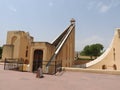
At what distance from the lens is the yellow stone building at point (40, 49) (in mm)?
14711

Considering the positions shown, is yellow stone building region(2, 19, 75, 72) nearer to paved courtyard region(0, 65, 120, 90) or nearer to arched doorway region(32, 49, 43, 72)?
arched doorway region(32, 49, 43, 72)

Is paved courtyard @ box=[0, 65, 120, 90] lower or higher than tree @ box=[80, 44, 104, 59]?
lower

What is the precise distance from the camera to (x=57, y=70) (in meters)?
13.6

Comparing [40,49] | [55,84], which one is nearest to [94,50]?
[40,49]

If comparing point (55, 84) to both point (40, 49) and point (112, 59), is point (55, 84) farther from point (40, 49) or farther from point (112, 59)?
point (112, 59)

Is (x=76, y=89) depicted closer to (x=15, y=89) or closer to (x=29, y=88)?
(x=29, y=88)

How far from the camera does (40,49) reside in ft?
48.6

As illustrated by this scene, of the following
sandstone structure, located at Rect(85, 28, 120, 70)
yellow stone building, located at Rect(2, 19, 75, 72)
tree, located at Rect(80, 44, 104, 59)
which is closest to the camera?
yellow stone building, located at Rect(2, 19, 75, 72)

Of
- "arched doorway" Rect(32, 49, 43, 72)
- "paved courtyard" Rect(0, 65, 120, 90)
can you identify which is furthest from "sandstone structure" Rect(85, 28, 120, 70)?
"paved courtyard" Rect(0, 65, 120, 90)

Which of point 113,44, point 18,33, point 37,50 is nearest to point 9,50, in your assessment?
point 18,33

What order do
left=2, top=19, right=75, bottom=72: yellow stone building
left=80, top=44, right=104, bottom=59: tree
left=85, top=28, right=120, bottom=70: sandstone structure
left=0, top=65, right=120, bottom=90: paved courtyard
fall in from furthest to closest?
left=80, top=44, right=104, bottom=59: tree < left=85, top=28, right=120, bottom=70: sandstone structure < left=2, top=19, right=75, bottom=72: yellow stone building < left=0, top=65, right=120, bottom=90: paved courtyard

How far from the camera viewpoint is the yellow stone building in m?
14.7

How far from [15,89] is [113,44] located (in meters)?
20.6

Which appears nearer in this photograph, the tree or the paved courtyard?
the paved courtyard
